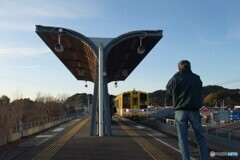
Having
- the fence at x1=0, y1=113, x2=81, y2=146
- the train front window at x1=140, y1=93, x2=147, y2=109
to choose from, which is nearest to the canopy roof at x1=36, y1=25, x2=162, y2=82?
the fence at x1=0, y1=113, x2=81, y2=146

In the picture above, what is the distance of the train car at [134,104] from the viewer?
1539 inches

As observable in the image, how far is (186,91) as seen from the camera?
668 centimetres

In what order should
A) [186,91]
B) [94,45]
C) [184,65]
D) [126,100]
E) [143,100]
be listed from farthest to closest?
1. [143,100]
2. [126,100]
3. [94,45]
4. [184,65]
5. [186,91]

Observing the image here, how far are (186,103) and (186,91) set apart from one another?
234 mm

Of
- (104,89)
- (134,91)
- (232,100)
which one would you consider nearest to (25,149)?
(104,89)

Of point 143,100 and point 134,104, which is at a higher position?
point 143,100

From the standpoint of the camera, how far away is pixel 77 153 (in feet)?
38.4

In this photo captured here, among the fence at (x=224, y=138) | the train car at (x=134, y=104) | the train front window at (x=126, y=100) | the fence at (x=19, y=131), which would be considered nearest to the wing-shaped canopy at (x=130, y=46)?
the fence at (x=224, y=138)

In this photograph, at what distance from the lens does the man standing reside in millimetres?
6516

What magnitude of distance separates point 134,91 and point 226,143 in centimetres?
2582

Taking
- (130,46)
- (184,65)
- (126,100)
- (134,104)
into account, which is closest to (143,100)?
(134,104)

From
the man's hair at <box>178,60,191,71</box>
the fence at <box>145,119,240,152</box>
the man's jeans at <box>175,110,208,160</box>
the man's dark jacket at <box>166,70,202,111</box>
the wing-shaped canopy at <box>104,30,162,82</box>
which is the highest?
the wing-shaped canopy at <box>104,30,162,82</box>

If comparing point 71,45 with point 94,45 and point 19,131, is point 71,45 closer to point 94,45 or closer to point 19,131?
point 94,45

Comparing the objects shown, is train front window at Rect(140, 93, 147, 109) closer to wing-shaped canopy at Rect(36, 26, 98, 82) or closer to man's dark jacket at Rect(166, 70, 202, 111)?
wing-shaped canopy at Rect(36, 26, 98, 82)
